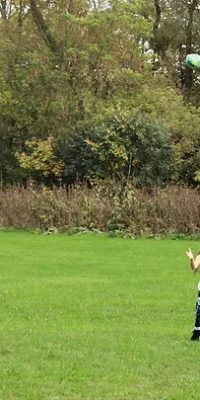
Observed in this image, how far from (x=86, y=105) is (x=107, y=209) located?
24.3 feet

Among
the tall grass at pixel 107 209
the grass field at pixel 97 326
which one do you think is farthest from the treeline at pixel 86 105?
the grass field at pixel 97 326

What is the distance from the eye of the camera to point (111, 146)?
78.4ft

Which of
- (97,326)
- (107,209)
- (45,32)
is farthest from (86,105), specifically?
(97,326)

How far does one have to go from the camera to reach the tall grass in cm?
2005

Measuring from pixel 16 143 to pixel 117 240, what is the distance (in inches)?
447

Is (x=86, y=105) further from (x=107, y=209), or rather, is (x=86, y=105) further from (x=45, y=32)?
(x=107, y=209)

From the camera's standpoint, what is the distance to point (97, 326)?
8953 millimetres

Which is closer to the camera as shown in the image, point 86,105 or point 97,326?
point 97,326

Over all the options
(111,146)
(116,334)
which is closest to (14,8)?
(111,146)

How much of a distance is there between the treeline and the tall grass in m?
2.89

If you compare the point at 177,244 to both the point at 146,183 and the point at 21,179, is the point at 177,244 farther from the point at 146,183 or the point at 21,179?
the point at 21,179

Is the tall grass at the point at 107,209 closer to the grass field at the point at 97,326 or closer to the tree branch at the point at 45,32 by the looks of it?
the grass field at the point at 97,326

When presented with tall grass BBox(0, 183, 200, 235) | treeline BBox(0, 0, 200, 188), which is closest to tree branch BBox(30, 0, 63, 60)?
treeline BBox(0, 0, 200, 188)

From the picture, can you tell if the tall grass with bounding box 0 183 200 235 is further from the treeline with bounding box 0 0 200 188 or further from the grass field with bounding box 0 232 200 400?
the grass field with bounding box 0 232 200 400
